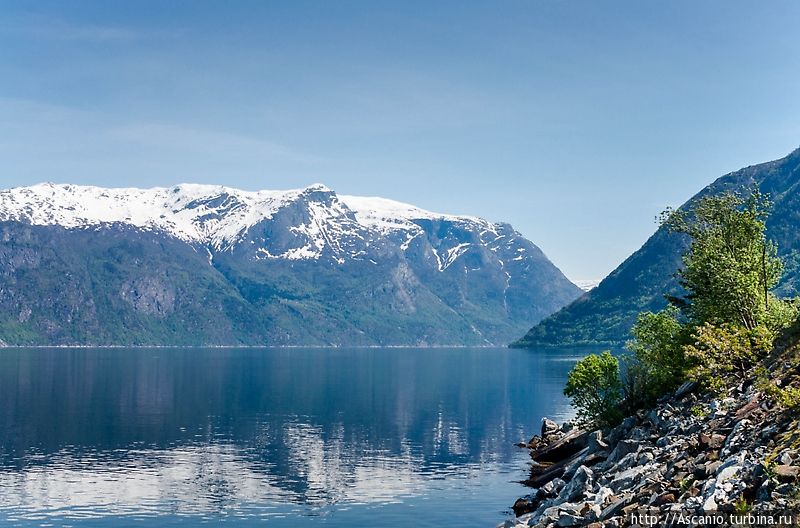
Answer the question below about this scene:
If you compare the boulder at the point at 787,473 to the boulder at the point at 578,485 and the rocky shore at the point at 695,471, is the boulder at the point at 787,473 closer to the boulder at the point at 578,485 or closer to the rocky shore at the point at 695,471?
the rocky shore at the point at 695,471

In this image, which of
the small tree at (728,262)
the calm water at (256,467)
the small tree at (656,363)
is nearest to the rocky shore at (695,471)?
the small tree at (656,363)

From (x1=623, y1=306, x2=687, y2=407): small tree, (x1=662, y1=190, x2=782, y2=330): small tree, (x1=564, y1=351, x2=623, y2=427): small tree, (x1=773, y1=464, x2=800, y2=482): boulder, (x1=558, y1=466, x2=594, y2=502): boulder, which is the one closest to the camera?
(x1=773, y1=464, x2=800, y2=482): boulder

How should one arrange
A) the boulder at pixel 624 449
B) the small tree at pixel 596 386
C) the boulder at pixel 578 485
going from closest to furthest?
1. the boulder at pixel 578 485
2. the boulder at pixel 624 449
3. the small tree at pixel 596 386

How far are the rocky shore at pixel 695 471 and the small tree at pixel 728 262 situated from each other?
11381mm

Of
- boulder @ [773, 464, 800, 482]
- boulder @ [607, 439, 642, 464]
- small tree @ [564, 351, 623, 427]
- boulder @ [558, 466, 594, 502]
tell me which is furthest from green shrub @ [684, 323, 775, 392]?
boulder @ [773, 464, 800, 482]

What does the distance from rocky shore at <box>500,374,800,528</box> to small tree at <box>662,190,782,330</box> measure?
1138 cm

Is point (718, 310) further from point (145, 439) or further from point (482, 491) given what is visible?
point (145, 439)

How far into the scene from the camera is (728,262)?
285 ft

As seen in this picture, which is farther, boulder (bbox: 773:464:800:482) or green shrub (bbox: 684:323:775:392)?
green shrub (bbox: 684:323:775:392)

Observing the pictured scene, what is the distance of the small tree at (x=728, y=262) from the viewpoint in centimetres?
8669

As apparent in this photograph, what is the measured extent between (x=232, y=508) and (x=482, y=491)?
31.0m

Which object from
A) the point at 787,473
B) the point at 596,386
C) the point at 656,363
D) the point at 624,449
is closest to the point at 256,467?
the point at 596,386

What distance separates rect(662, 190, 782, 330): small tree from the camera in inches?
3413

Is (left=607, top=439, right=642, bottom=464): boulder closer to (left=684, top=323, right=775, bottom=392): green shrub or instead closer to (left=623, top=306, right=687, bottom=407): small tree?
(left=684, top=323, right=775, bottom=392): green shrub
